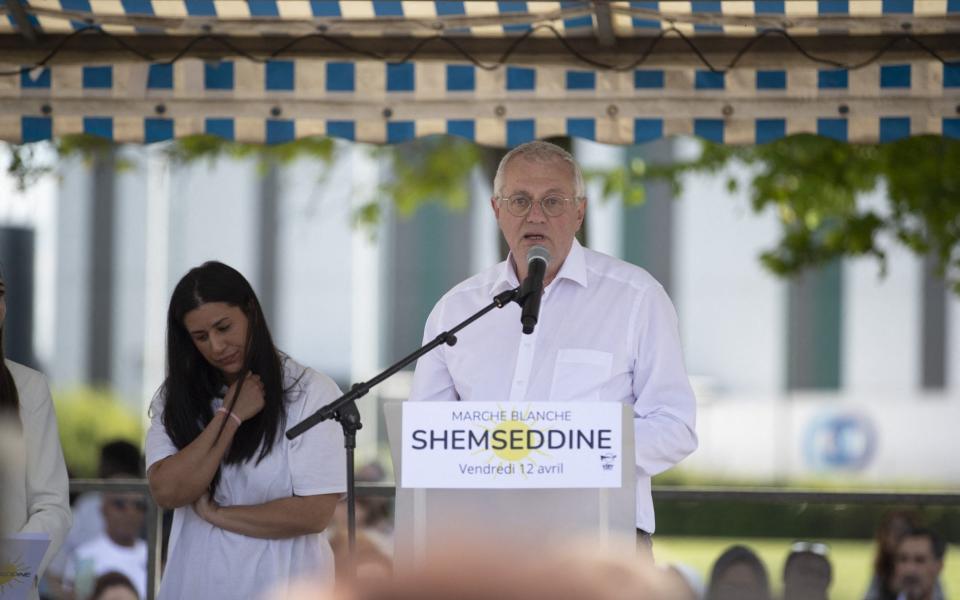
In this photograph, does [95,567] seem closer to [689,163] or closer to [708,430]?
[689,163]

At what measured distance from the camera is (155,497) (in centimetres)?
430

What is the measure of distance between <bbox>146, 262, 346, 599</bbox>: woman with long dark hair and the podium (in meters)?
1.03

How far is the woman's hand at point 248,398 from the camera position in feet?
14.0

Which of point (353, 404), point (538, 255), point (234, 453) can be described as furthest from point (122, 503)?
point (538, 255)

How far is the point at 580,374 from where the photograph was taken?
4.07 metres

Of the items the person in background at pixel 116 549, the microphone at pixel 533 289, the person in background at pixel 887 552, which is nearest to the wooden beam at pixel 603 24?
the microphone at pixel 533 289

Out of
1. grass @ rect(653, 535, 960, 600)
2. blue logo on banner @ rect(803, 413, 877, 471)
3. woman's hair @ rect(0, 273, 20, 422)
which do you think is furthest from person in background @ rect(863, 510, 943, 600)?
blue logo on banner @ rect(803, 413, 877, 471)

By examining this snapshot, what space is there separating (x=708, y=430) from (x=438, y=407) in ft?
66.7

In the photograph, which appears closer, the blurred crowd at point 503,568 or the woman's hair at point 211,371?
the blurred crowd at point 503,568

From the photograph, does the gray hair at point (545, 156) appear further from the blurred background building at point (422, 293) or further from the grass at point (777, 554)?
the blurred background building at point (422, 293)

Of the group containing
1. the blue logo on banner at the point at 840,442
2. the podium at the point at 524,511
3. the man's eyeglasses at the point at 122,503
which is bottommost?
the blue logo on banner at the point at 840,442

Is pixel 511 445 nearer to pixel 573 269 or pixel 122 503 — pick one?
pixel 573 269

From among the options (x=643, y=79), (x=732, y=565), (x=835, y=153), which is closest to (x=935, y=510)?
(x=835, y=153)

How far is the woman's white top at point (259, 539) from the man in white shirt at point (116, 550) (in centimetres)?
335
